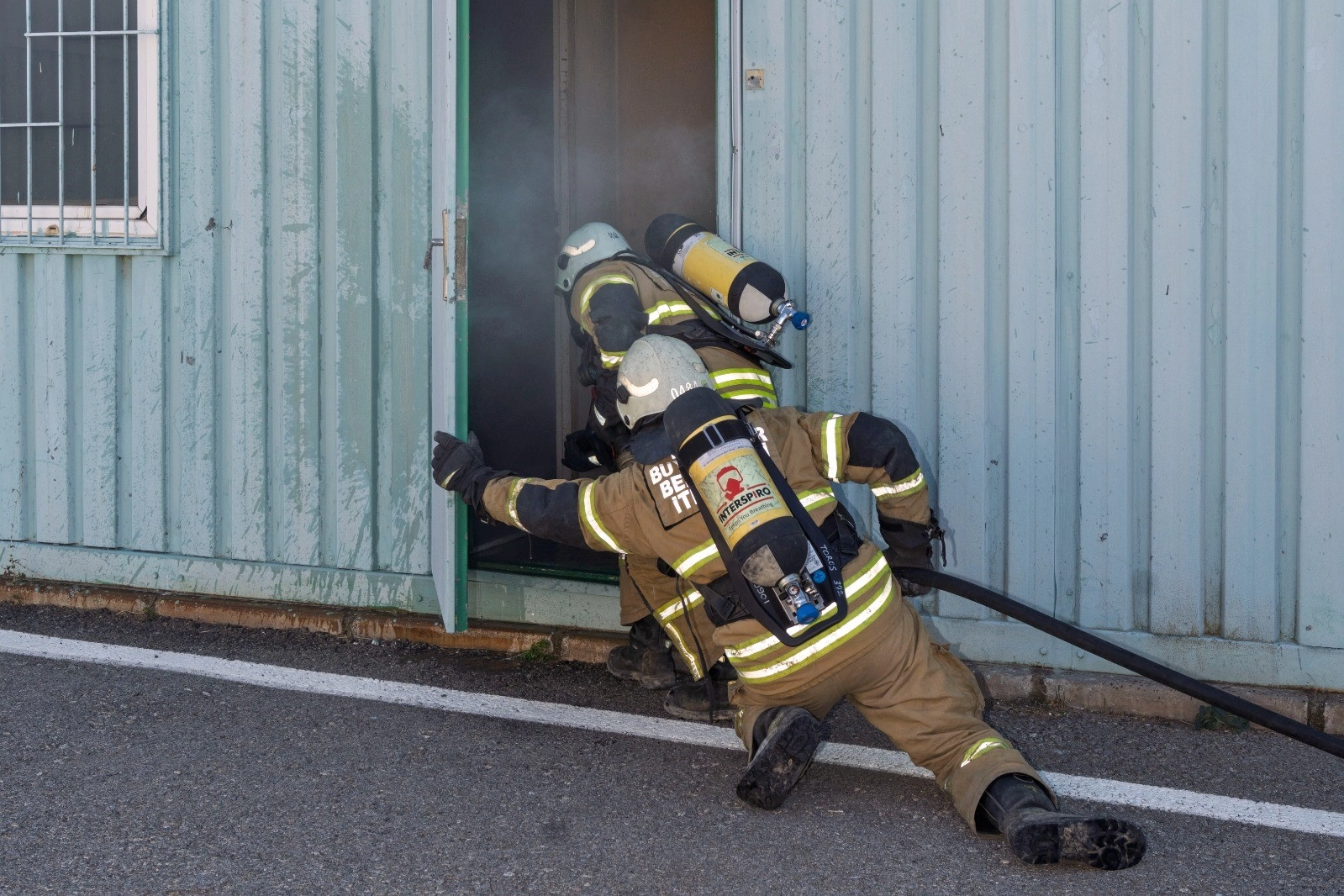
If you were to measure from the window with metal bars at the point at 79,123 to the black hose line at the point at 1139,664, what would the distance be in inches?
137

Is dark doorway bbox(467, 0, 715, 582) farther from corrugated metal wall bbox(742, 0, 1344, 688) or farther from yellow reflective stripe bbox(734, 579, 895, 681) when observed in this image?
yellow reflective stripe bbox(734, 579, 895, 681)

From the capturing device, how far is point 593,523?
11.9ft

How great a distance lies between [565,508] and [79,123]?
317 cm

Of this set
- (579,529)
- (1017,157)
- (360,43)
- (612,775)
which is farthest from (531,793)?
(360,43)

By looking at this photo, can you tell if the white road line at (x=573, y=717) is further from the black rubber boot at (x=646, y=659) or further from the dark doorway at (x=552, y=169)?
the dark doorway at (x=552, y=169)

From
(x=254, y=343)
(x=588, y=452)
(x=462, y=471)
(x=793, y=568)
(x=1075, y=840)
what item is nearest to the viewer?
(x=1075, y=840)

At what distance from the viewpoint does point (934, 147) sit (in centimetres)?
436

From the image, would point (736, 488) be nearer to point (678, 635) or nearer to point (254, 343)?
point (678, 635)

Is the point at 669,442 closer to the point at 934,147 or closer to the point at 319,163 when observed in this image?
the point at 934,147

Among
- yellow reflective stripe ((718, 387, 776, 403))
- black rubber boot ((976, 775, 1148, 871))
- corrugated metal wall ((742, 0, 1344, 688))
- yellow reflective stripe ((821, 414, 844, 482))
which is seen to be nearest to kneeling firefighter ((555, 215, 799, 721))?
yellow reflective stripe ((718, 387, 776, 403))

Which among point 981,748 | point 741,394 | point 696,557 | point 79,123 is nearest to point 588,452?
point 741,394

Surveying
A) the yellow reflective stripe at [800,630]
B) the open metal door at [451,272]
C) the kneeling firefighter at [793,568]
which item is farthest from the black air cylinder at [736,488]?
the open metal door at [451,272]

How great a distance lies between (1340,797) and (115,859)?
3235 millimetres

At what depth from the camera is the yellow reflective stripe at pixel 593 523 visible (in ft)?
11.9
